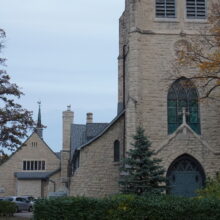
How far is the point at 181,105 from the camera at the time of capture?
25.8m

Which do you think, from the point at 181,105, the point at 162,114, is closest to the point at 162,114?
the point at 162,114

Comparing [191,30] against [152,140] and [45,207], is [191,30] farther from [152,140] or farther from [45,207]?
[45,207]

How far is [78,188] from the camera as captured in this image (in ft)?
87.7

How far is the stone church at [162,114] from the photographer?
973 inches

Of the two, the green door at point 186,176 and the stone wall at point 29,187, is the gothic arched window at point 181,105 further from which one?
the stone wall at point 29,187

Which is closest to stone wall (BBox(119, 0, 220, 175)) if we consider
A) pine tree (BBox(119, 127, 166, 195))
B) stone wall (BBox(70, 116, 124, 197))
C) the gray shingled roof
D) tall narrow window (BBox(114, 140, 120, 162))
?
stone wall (BBox(70, 116, 124, 197))

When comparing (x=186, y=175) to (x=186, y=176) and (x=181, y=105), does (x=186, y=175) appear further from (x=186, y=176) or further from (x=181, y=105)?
(x=181, y=105)

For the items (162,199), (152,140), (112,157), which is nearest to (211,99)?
(152,140)

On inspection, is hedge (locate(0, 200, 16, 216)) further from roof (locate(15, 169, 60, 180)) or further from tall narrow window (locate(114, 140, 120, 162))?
roof (locate(15, 169, 60, 180))

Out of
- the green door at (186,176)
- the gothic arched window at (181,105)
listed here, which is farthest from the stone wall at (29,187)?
the gothic arched window at (181,105)

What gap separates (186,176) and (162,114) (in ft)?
12.2

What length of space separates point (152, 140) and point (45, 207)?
1042 cm

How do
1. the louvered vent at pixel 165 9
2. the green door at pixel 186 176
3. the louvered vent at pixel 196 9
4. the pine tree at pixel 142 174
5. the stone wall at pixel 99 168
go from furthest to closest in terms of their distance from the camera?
the louvered vent at pixel 196 9 < the louvered vent at pixel 165 9 < the stone wall at pixel 99 168 < the green door at pixel 186 176 < the pine tree at pixel 142 174

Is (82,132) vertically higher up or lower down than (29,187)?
higher up
